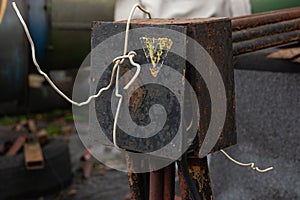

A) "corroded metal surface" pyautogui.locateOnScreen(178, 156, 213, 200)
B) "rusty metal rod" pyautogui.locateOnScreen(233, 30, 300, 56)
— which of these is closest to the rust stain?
"corroded metal surface" pyautogui.locateOnScreen(178, 156, 213, 200)

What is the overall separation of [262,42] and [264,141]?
59cm

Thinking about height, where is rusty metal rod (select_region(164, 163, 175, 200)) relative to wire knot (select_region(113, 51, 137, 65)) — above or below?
below

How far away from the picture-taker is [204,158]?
134cm

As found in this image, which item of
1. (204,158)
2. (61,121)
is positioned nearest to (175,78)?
(204,158)

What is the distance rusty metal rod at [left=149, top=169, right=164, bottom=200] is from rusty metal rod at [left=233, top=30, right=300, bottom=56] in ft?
1.62

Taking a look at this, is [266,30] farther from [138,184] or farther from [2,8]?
[2,8]

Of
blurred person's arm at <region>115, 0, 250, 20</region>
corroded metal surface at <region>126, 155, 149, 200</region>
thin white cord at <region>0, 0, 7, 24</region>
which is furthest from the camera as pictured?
thin white cord at <region>0, 0, 7, 24</region>

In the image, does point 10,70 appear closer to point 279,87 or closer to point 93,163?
point 93,163

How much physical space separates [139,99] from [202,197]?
335 millimetres

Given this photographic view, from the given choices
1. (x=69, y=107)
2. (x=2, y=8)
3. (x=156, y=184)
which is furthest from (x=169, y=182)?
(x=69, y=107)

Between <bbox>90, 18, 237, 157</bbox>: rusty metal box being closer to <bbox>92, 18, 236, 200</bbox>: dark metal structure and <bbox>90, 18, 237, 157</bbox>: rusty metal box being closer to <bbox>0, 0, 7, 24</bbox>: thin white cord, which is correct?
<bbox>92, 18, 236, 200</bbox>: dark metal structure

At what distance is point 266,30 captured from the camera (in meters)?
1.65

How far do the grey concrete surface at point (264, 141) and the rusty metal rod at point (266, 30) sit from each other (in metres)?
0.34

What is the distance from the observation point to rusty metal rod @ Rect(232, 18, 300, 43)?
62.0 inches
